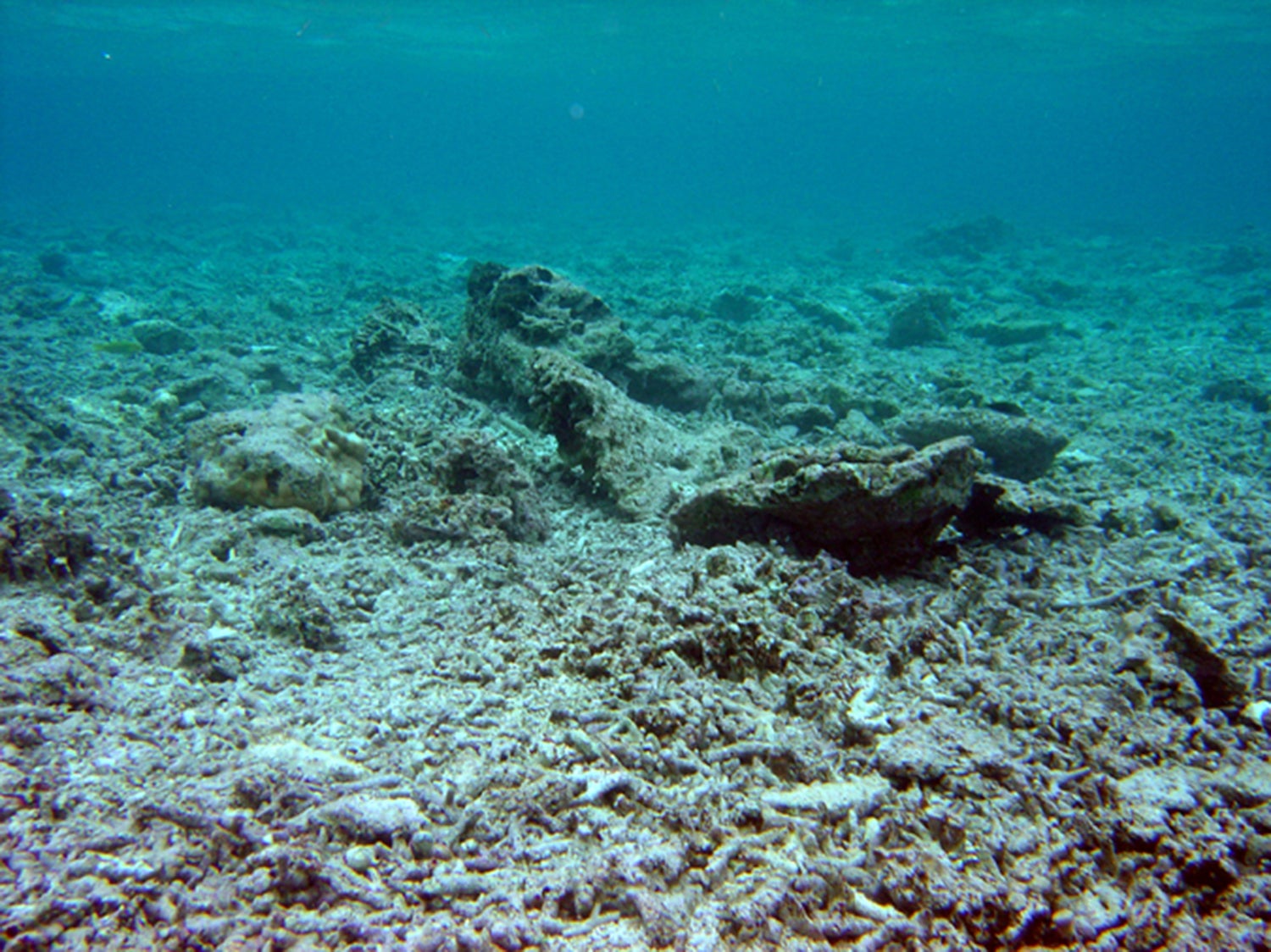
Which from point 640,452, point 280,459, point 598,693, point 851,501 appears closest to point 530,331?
point 640,452

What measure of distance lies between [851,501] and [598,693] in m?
2.10

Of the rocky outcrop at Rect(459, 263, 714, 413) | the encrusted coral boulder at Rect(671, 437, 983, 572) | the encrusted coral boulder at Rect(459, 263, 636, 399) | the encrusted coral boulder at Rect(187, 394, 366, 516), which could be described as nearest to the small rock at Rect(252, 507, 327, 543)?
the encrusted coral boulder at Rect(187, 394, 366, 516)

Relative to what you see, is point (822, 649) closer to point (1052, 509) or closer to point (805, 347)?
point (1052, 509)

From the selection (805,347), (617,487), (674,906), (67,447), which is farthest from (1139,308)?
(67,447)

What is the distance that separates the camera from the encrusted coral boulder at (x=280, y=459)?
559 centimetres

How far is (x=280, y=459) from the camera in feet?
18.5

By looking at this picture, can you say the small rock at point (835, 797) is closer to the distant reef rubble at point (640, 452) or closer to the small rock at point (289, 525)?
the distant reef rubble at point (640, 452)

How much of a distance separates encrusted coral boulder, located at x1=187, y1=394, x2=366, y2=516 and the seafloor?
0.05 metres

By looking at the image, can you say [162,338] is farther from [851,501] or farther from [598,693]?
[851,501]

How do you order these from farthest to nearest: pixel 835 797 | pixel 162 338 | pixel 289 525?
pixel 162 338, pixel 289 525, pixel 835 797

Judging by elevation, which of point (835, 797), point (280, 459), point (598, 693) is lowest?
point (280, 459)

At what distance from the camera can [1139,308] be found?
18.0 metres

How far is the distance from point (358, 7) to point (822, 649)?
47.6m

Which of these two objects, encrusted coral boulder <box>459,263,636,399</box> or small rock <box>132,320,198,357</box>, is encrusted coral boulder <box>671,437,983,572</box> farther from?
small rock <box>132,320,198,357</box>
